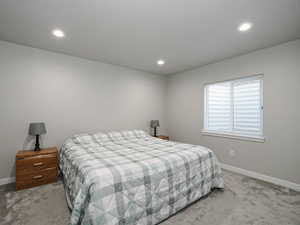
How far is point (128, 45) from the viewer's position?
262 cm

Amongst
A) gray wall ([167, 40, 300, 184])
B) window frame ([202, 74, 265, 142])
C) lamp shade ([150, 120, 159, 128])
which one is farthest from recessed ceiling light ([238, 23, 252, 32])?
lamp shade ([150, 120, 159, 128])

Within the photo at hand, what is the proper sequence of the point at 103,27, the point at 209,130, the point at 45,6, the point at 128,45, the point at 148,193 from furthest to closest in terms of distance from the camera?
1. the point at 209,130
2. the point at 128,45
3. the point at 103,27
4. the point at 45,6
5. the point at 148,193

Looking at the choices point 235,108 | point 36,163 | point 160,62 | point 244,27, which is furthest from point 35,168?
point 235,108

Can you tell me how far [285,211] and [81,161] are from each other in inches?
102

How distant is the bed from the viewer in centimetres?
129

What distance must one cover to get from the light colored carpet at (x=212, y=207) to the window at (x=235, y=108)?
108cm

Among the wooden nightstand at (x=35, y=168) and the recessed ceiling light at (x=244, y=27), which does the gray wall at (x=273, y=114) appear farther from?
the wooden nightstand at (x=35, y=168)

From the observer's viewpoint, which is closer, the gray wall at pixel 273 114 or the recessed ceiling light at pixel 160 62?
the gray wall at pixel 273 114

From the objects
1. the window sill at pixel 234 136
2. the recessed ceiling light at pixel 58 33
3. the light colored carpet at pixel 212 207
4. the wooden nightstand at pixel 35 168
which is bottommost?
the light colored carpet at pixel 212 207

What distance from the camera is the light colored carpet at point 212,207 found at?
5.38 feet

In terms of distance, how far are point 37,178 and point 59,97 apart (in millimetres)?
1502

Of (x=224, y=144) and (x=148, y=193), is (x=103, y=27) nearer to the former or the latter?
(x=148, y=193)

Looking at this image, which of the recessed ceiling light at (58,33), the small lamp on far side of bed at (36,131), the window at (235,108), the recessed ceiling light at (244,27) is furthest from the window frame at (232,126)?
the small lamp on far side of bed at (36,131)

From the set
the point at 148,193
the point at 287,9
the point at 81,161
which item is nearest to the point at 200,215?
the point at 148,193
